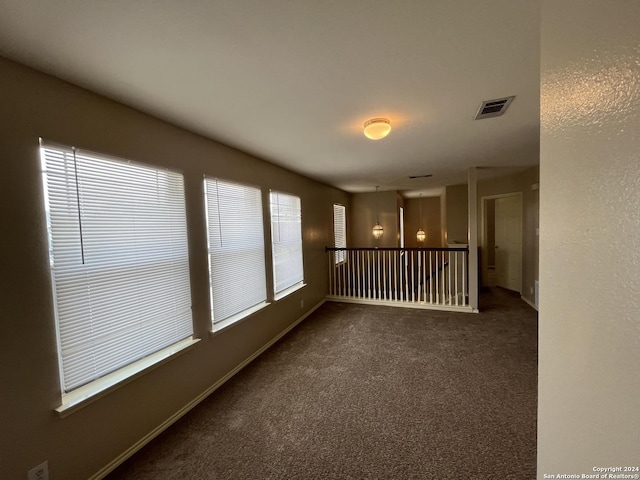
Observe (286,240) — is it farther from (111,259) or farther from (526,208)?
(526,208)

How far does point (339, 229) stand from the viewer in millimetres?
6863

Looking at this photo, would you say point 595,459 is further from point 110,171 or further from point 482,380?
point 110,171

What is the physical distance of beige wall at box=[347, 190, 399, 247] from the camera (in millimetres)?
7516

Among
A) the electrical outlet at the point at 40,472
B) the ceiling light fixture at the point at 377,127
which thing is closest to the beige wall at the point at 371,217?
the ceiling light fixture at the point at 377,127

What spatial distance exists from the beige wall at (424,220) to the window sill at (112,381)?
28.8 feet

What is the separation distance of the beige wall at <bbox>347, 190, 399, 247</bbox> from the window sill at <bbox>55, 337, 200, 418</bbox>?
236 inches

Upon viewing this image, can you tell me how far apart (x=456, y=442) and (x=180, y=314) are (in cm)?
229

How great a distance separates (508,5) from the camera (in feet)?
3.71

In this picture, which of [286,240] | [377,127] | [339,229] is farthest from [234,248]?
[339,229]

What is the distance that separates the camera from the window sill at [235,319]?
2.60m

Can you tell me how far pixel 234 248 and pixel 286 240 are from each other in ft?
3.93

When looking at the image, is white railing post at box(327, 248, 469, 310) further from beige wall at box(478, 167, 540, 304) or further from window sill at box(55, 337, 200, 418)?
window sill at box(55, 337, 200, 418)

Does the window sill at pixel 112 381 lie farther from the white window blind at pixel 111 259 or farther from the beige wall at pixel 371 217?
the beige wall at pixel 371 217

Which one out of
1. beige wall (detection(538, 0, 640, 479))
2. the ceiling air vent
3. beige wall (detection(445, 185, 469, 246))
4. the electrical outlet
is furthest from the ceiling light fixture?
beige wall (detection(445, 185, 469, 246))
